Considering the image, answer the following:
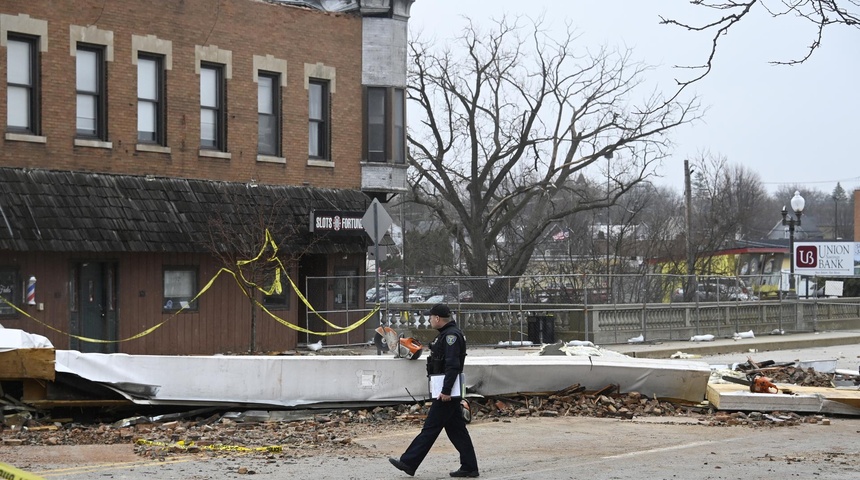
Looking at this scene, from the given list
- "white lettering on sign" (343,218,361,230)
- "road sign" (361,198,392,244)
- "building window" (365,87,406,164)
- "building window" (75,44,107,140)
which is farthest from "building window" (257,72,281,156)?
"road sign" (361,198,392,244)

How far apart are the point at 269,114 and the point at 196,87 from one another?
7.76ft

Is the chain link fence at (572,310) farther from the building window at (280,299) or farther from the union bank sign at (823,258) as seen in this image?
the union bank sign at (823,258)

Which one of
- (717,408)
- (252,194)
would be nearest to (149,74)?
(252,194)

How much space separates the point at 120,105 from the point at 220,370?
1175 cm

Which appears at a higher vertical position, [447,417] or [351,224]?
[351,224]

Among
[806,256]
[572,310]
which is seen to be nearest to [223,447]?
[572,310]

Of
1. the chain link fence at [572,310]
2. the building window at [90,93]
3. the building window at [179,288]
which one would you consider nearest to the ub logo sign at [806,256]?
the chain link fence at [572,310]

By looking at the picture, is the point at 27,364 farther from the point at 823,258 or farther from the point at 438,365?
the point at 823,258

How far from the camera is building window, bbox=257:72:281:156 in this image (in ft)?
92.7

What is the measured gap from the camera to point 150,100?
A: 2598 cm

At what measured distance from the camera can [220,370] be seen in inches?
602

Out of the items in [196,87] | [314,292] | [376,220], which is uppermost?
[196,87]

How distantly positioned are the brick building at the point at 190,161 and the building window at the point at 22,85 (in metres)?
0.03

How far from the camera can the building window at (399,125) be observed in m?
30.3
